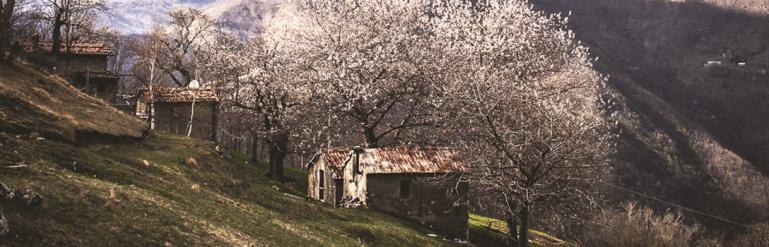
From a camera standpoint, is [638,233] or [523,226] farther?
[638,233]

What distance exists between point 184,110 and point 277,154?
32.3 ft

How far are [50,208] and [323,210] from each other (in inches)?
812

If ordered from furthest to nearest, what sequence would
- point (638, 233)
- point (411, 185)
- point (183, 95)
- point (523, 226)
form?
point (638, 233) < point (183, 95) < point (411, 185) < point (523, 226)

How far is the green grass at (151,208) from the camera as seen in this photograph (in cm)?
1622

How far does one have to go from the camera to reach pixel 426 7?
6050cm

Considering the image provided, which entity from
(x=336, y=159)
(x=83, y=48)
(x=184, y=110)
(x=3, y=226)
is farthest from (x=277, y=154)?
(x=3, y=226)

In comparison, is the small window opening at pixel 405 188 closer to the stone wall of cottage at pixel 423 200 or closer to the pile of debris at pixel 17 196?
the stone wall of cottage at pixel 423 200

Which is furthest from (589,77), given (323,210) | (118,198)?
(118,198)

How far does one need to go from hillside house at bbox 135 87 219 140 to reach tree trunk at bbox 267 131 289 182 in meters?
6.42

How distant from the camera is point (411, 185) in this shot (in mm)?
46844

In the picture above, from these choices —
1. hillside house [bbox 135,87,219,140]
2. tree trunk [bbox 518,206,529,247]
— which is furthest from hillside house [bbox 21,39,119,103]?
tree trunk [bbox 518,206,529,247]

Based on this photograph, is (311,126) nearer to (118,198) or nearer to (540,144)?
(540,144)

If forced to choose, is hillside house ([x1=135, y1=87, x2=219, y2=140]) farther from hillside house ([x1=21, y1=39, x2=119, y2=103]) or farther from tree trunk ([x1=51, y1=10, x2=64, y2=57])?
hillside house ([x1=21, y1=39, x2=119, y2=103])

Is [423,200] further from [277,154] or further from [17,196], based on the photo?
[17,196]
